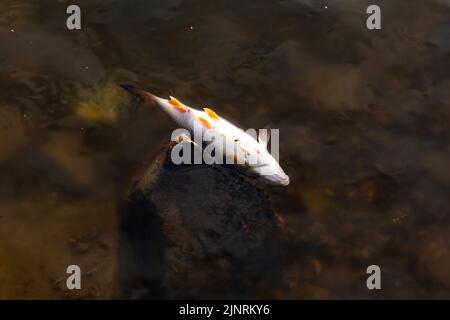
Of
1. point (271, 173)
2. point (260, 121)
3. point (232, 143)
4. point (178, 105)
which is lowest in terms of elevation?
point (271, 173)

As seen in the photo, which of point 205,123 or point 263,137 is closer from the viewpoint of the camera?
point 205,123

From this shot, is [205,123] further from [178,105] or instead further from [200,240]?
[200,240]

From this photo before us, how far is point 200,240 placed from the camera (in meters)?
7.77

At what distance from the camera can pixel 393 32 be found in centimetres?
946

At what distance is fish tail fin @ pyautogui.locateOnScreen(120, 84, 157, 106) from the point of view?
8438 mm

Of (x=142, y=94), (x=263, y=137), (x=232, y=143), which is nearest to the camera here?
(x=232, y=143)

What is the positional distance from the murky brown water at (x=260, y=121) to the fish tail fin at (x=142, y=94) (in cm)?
22

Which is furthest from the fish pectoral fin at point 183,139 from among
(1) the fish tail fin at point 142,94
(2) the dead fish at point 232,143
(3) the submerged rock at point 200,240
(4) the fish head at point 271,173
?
(1) the fish tail fin at point 142,94

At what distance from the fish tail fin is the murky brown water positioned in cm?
22

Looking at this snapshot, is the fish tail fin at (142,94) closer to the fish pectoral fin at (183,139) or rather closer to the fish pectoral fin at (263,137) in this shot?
the fish pectoral fin at (183,139)

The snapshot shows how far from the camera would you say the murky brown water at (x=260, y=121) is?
25.9 ft

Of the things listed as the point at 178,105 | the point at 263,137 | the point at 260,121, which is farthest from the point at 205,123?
the point at 260,121

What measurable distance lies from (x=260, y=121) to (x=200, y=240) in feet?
8.09

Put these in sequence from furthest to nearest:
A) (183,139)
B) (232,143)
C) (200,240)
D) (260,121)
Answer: (260,121)
(200,240)
(183,139)
(232,143)
